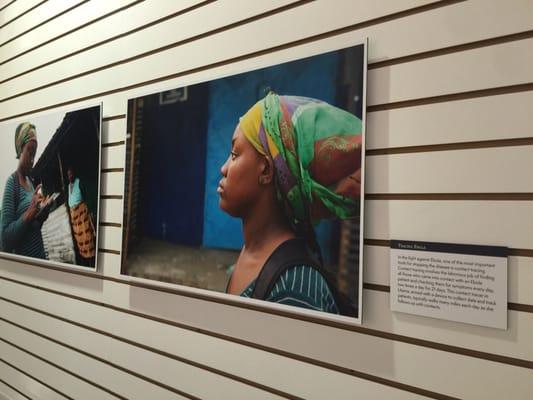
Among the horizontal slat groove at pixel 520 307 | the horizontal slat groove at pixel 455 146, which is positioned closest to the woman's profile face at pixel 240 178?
the horizontal slat groove at pixel 455 146

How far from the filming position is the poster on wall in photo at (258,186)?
128cm

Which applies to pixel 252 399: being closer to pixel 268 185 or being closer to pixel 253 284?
pixel 253 284

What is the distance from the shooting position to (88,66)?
229 centimetres

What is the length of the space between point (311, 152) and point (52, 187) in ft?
5.68

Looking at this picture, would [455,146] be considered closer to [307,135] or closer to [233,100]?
[307,135]

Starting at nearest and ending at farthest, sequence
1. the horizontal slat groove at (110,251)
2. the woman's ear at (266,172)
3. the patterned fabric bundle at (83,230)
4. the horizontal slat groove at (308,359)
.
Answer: the horizontal slat groove at (308,359) → the woman's ear at (266,172) → the horizontal slat groove at (110,251) → the patterned fabric bundle at (83,230)

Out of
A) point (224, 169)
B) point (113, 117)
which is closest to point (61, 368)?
point (113, 117)

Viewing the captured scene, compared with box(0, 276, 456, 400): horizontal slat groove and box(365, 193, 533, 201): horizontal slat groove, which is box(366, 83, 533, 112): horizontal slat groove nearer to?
box(365, 193, 533, 201): horizontal slat groove

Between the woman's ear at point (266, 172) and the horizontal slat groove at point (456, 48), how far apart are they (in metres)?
0.44

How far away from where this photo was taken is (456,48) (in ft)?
3.76

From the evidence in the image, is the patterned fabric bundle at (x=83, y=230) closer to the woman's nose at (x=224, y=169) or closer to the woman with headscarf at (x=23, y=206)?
the woman with headscarf at (x=23, y=206)

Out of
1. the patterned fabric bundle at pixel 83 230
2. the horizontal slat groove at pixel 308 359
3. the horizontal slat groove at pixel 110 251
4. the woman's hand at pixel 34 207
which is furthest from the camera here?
the woman's hand at pixel 34 207

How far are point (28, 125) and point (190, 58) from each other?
1.43m

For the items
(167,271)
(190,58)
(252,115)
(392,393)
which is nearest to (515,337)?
(392,393)
